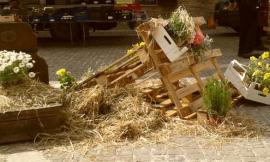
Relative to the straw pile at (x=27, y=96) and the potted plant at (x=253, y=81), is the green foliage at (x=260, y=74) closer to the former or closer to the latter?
the potted plant at (x=253, y=81)

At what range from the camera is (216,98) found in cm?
620

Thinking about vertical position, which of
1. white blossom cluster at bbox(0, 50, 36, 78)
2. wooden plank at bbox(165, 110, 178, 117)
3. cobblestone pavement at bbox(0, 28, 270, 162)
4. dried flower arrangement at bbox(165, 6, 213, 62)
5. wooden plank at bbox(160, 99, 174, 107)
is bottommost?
cobblestone pavement at bbox(0, 28, 270, 162)

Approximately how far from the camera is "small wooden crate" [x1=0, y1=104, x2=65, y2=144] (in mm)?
5941

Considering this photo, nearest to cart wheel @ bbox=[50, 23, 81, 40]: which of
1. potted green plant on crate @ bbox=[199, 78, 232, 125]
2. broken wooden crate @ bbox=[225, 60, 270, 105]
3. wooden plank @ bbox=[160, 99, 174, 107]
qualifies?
broken wooden crate @ bbox=[225, 60, 270, 105]

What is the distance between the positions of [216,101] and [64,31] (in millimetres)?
9861

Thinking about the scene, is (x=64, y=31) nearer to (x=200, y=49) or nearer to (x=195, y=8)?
(x=195, y=8)

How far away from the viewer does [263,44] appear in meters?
13.4

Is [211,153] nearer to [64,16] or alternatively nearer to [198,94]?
[198,94]

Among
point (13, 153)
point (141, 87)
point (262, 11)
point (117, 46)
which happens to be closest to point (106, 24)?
point (117, 46)

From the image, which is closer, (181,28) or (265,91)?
(181,28)

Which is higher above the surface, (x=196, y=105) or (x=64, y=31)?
(x=196, y=105)

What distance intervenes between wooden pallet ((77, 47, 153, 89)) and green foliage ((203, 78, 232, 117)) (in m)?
0.87

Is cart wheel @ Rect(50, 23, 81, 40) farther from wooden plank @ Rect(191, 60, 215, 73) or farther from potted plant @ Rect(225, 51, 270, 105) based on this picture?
wooden plank @ Rect(191, 60, 215, 73)

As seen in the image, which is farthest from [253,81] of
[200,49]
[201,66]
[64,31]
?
[64,31]
